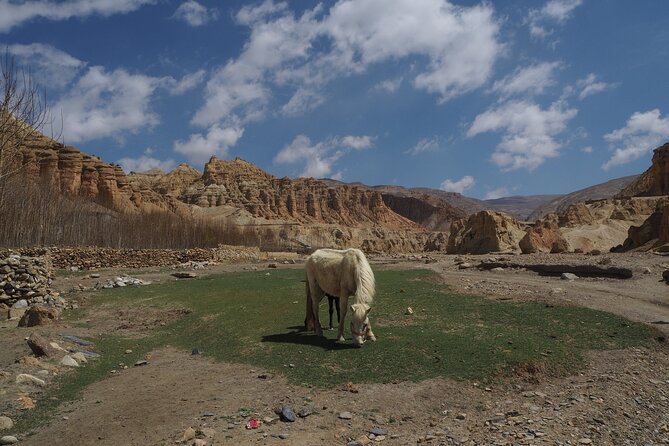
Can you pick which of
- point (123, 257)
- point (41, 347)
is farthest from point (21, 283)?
point (123, 257)

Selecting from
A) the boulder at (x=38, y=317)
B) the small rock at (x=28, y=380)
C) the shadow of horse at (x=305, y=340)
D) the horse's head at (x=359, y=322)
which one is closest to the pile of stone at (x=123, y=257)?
the boulder at (x=38, y=317)

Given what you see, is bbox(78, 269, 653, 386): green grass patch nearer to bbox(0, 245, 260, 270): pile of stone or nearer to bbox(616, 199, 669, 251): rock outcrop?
bbox(0, 245, 260, 270): pile of stone

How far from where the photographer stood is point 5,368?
9.66 metres

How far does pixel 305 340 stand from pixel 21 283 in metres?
13.8

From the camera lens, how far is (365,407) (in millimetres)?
7176

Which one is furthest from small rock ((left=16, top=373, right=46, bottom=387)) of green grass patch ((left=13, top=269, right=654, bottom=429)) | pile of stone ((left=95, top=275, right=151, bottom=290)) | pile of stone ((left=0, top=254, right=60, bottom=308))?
pile of stone ((left=95, top=275, right=151, bottom=290))

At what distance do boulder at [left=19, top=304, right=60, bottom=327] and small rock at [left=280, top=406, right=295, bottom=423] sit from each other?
1131 cm

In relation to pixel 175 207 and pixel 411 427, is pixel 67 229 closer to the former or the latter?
pixel 411 427

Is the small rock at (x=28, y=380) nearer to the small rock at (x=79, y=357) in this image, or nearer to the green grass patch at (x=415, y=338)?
the small rock at (x=79, y=357)

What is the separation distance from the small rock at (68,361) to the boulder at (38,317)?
4.95 metres

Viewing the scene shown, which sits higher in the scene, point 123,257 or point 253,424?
point 123,257

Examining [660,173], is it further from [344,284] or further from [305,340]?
[305,340]

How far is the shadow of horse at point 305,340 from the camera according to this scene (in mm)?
10188

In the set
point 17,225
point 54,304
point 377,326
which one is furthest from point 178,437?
point 17,225
